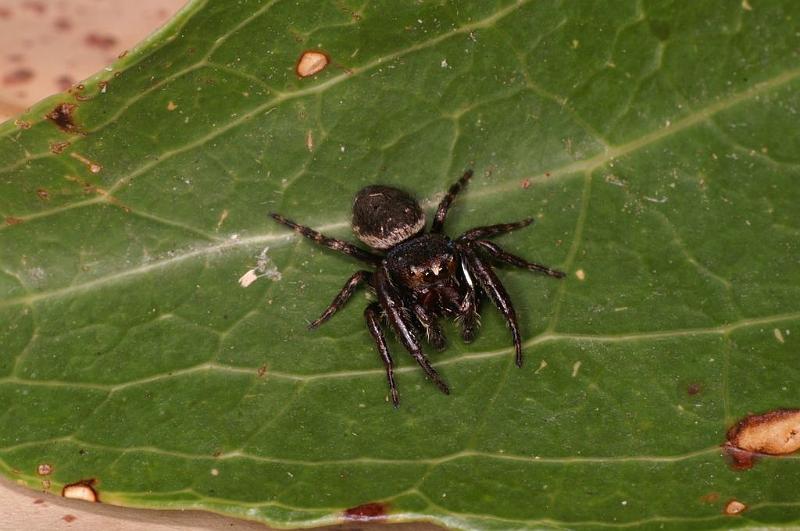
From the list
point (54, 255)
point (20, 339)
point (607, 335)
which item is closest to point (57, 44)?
point (54, 255)

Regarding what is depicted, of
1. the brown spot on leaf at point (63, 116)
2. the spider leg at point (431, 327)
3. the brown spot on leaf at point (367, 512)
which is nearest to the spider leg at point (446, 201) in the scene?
the spider leg at point (431, 327)

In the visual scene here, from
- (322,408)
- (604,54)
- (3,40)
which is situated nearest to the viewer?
(604,54)

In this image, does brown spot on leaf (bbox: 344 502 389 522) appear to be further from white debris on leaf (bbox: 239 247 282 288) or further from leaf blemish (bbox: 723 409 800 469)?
leaf blemish (bbox: 723 409 800 469)

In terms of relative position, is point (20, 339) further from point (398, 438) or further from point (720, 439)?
point (720, 439)

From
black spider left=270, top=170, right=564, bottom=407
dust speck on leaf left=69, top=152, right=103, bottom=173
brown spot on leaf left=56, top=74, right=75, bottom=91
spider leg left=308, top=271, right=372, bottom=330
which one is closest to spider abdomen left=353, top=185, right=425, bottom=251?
black spider left=270, top=170, right=564, bottom=407

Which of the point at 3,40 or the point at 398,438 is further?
the point at 3,40

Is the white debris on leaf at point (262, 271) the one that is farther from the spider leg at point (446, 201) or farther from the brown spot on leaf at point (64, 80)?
the brown spot on leaf at point (64, 80)
